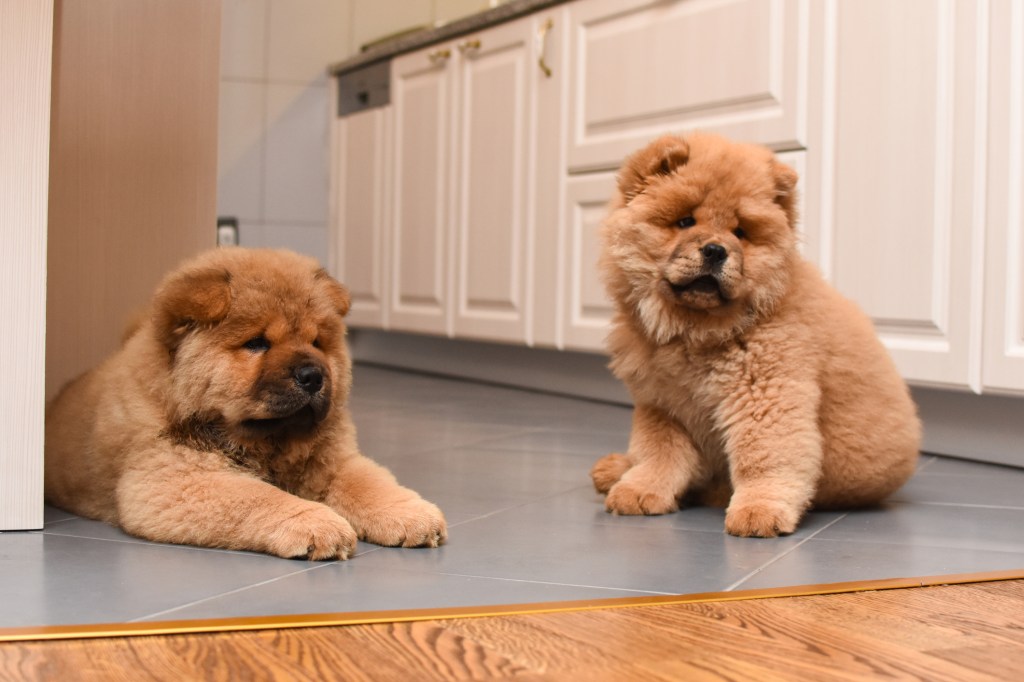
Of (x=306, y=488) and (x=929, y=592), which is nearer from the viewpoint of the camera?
(x=929, y=592)

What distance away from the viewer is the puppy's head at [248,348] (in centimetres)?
176

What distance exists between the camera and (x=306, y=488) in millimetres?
1899

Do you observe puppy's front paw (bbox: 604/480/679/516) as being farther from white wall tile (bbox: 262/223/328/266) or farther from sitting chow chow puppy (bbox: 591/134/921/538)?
white wall tile (bbox: 262/223/328/266)

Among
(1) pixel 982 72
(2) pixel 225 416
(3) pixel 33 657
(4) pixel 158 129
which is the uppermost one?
(1) pixel 982 72

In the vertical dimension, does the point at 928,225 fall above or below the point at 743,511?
above

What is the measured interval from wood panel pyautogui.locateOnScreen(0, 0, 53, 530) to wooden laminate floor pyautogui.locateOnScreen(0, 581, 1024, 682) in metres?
0.70

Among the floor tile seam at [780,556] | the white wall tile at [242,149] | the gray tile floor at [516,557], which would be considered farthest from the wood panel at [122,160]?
the white wall tile at [242,149]

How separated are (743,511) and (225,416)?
2.85ft

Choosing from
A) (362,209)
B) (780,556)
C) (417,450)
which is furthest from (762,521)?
(362,209)

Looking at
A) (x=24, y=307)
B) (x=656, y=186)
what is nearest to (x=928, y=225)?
(x=656, y=186)

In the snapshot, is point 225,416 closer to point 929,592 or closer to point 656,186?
point 656,186

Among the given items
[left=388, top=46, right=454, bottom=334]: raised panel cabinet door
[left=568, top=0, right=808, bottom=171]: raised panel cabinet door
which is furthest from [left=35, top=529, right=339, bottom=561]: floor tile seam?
[left=388, top=46, right=454, bottom=334]: raised panel cabinet door

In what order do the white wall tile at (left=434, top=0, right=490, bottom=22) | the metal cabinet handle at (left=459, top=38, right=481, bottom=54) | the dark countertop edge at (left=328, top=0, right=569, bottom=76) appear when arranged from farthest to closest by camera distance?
the white wall tile at (left=434, top=0, right=490, bottom=22)
the metal cabinet handle at (left=459, top=38, right=481, bottom=54)
the dark countertop edge at (left=328, top=0, right=569, bottom=76)

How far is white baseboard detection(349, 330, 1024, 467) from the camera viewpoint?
2838mm
